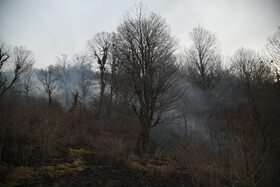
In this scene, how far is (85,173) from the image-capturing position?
346 centimetres

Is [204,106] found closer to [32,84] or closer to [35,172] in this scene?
[35,172]

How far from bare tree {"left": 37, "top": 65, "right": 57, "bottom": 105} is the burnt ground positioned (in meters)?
22.8

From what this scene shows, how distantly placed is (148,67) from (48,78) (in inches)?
971

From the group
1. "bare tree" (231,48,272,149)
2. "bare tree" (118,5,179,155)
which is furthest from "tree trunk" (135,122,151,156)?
"bare tree" (231,48,272,149)

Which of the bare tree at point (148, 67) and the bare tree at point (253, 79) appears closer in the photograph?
the bare tree at point (148, 67)

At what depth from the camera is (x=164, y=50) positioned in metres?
6.80

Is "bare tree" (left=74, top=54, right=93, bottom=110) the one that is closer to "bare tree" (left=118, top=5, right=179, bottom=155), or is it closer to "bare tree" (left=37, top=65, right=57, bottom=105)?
"bare tree" (left=37, top=65, right=57, bottom=105)

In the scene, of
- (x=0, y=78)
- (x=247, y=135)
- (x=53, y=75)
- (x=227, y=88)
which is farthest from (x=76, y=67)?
(x=247, y=135)

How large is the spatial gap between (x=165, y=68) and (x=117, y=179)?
525 centimetres

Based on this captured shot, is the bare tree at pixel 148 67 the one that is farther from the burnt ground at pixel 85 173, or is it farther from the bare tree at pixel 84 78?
the bare tree at pixel 84 78

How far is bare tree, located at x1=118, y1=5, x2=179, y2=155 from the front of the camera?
254 inches

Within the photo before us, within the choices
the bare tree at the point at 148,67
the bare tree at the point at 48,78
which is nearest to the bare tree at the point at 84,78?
the bare tree at the point at 48,78

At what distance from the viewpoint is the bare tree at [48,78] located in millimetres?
23078

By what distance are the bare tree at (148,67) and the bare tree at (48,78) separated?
2174 centimetres
